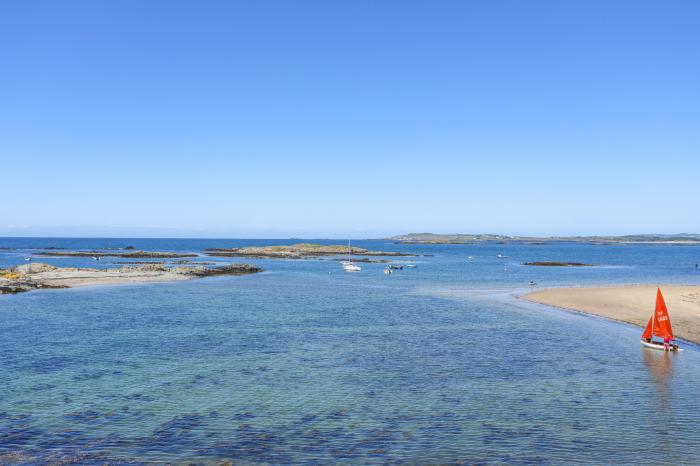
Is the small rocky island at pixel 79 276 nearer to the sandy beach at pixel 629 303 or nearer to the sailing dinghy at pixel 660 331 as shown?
the sandy beach at pixel 629 303

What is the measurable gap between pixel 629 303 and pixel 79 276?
6255 centimetres

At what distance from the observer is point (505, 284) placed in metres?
72.1

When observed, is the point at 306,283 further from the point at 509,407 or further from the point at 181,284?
the point at 509,407

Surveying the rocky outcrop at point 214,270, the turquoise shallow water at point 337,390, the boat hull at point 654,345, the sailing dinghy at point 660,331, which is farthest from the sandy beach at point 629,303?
the rocky outcrop at point 214,270

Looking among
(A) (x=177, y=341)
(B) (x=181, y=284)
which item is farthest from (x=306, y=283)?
(A) (x=177, y=341)

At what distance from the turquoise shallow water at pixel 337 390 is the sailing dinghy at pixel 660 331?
2.86 feet

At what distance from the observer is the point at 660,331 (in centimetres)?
2933

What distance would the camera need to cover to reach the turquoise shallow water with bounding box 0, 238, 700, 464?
1547cm

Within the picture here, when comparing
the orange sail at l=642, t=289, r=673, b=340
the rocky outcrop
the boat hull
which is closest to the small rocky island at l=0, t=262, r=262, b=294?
the rocky outcrop

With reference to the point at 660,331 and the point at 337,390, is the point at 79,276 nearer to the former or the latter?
the point at 337,390

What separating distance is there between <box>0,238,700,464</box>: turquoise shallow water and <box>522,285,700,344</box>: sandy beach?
133 inches

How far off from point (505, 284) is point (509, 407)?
54809 mm

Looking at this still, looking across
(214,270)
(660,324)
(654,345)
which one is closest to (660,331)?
(660,324)

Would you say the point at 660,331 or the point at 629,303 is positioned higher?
the point at 660,331
